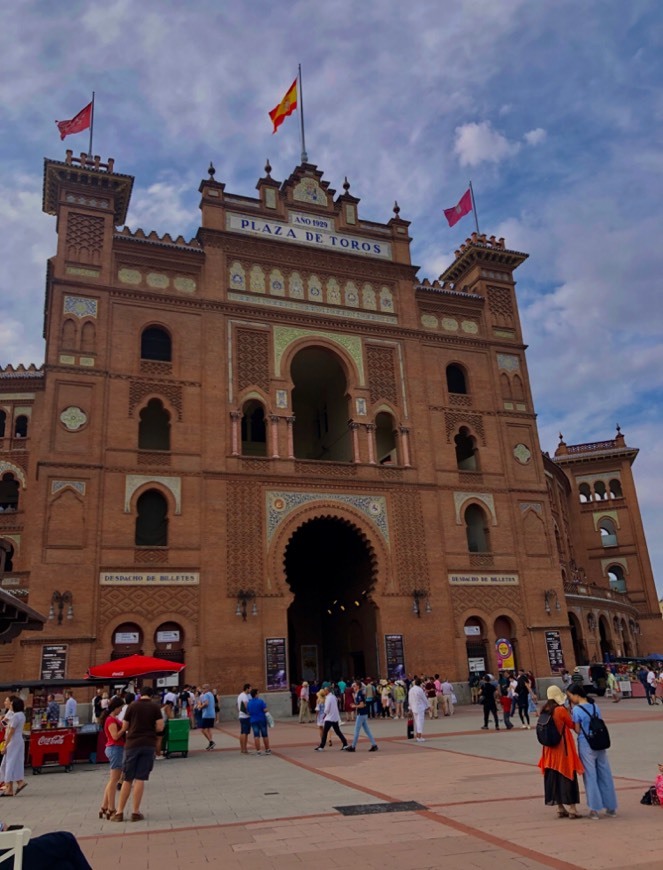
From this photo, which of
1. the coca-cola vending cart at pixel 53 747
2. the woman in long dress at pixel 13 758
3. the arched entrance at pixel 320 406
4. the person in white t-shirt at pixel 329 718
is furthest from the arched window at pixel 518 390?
the woman in long dress at pixel 13 758

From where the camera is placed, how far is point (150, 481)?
88.1 feet

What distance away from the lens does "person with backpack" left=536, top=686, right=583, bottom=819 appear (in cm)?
807

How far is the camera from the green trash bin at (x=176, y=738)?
16.2 meters

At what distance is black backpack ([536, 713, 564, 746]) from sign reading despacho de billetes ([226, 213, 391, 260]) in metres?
27.2

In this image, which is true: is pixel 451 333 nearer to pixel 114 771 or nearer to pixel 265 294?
pixel 265 294

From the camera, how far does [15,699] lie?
12344 millimetres

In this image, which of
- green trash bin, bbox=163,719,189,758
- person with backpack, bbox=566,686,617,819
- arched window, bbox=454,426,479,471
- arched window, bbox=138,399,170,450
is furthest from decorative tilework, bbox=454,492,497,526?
person with backpack, bbox=566,686,617,819

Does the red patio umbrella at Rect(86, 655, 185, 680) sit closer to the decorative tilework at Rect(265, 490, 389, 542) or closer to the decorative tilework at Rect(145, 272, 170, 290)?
the decorative tilework at Rect(265, 490, 389, 542)

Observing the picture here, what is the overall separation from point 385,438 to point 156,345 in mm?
11681

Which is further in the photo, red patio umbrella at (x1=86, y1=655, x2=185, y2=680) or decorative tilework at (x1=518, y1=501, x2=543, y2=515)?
decorative tilework at (x1=518, y1=501, x2=543, y2=515)

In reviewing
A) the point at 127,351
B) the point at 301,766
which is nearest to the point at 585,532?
the point at 127,351

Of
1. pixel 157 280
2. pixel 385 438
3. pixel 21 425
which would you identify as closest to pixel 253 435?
pixel 385 438

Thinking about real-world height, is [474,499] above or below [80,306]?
below

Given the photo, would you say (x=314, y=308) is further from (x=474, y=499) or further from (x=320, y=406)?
(x=474, y=499)
